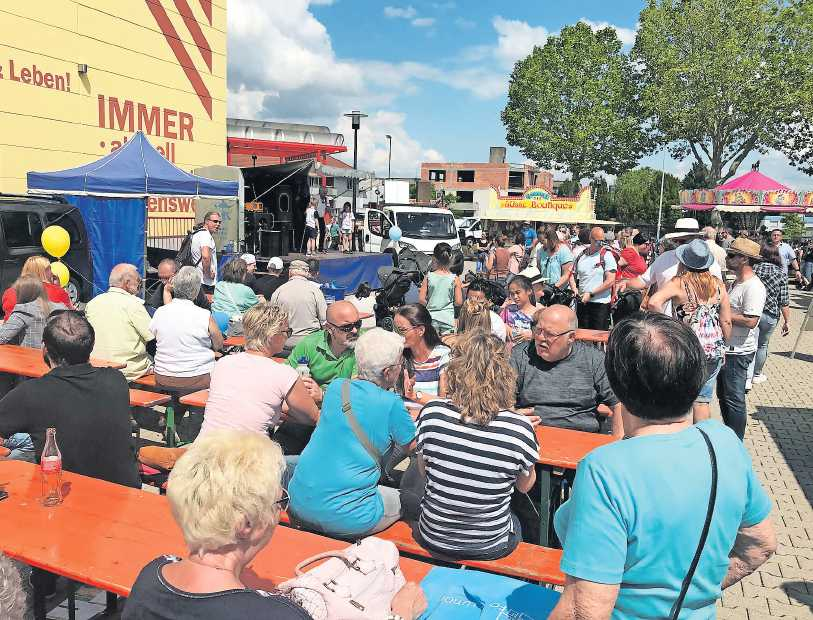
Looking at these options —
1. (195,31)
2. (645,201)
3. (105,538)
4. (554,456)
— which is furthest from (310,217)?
(645,201)

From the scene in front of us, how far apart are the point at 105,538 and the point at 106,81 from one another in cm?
1339

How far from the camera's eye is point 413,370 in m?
4.55

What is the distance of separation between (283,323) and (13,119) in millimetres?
10631

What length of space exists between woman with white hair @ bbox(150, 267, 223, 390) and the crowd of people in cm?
2

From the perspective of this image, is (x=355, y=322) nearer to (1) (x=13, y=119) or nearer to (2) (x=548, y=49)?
(1) (x=13, y=119)

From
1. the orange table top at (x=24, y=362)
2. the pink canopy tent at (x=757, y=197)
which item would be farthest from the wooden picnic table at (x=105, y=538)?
the pink canopy tent at (x=757, y=197)

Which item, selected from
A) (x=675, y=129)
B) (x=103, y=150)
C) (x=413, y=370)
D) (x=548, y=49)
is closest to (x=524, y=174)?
(x=548, y=49)

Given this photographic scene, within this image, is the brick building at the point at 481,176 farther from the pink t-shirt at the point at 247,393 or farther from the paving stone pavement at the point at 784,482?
the pink t-shirt at the point at 247,393

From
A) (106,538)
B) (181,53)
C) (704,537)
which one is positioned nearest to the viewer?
(704,537)

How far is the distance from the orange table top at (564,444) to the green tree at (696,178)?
118ft

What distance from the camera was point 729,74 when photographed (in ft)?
101

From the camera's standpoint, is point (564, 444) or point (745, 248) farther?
point (745, 248)

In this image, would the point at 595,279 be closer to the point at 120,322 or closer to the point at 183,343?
the point at 183,343

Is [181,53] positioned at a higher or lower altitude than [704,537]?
higher
